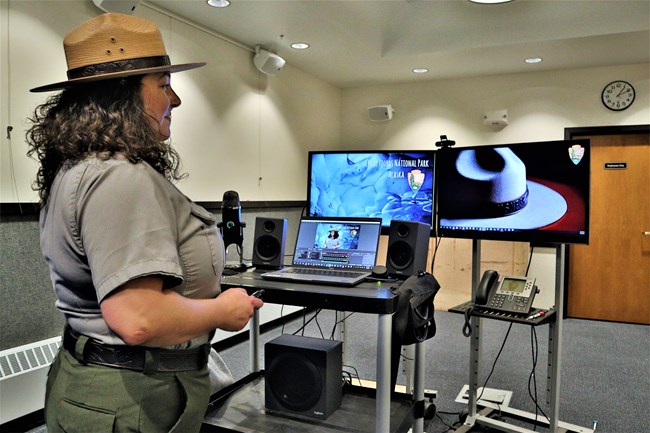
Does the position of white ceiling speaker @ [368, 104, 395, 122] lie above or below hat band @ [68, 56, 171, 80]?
above

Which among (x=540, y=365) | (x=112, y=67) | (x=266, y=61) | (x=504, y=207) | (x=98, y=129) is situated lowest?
(x=540, y=365)

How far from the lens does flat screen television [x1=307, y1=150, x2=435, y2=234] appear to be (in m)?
2.83

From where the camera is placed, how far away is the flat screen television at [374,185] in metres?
2.83

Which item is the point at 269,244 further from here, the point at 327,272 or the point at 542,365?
the point at 542,365

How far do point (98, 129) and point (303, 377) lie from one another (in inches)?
57.1

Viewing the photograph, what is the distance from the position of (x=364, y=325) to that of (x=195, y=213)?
12.2ft

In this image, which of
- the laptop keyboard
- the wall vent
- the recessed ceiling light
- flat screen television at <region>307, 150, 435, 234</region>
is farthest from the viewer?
the recessed ceiling light

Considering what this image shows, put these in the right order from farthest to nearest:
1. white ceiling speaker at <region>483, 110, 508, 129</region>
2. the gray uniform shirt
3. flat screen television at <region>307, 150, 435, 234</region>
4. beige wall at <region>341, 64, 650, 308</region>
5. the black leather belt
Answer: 1. white ceiling speaker at <region>483, 110, 508, 129</region>
2. beige wall at <region>341, 64, 650, 308</region>
3. flat screen television at <region>307, 150, 435, 234</region>
4. the black leather belt
5. the gray uniform shirt

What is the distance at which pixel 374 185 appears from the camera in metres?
2.99

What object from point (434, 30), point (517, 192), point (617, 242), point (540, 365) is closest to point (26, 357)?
point (517, 192)

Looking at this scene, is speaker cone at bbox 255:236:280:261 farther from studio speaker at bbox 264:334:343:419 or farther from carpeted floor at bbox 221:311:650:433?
carpeted floor at bbox 221:311:650:433

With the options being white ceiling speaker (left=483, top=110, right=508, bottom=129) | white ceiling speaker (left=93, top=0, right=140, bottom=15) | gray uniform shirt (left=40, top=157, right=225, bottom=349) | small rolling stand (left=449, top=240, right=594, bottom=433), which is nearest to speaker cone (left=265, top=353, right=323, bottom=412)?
small rolling stand (left=449, top=240, right=594, bottom=433)

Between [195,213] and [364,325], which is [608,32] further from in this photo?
[195,213]

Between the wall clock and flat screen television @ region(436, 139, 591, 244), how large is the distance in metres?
3.16
